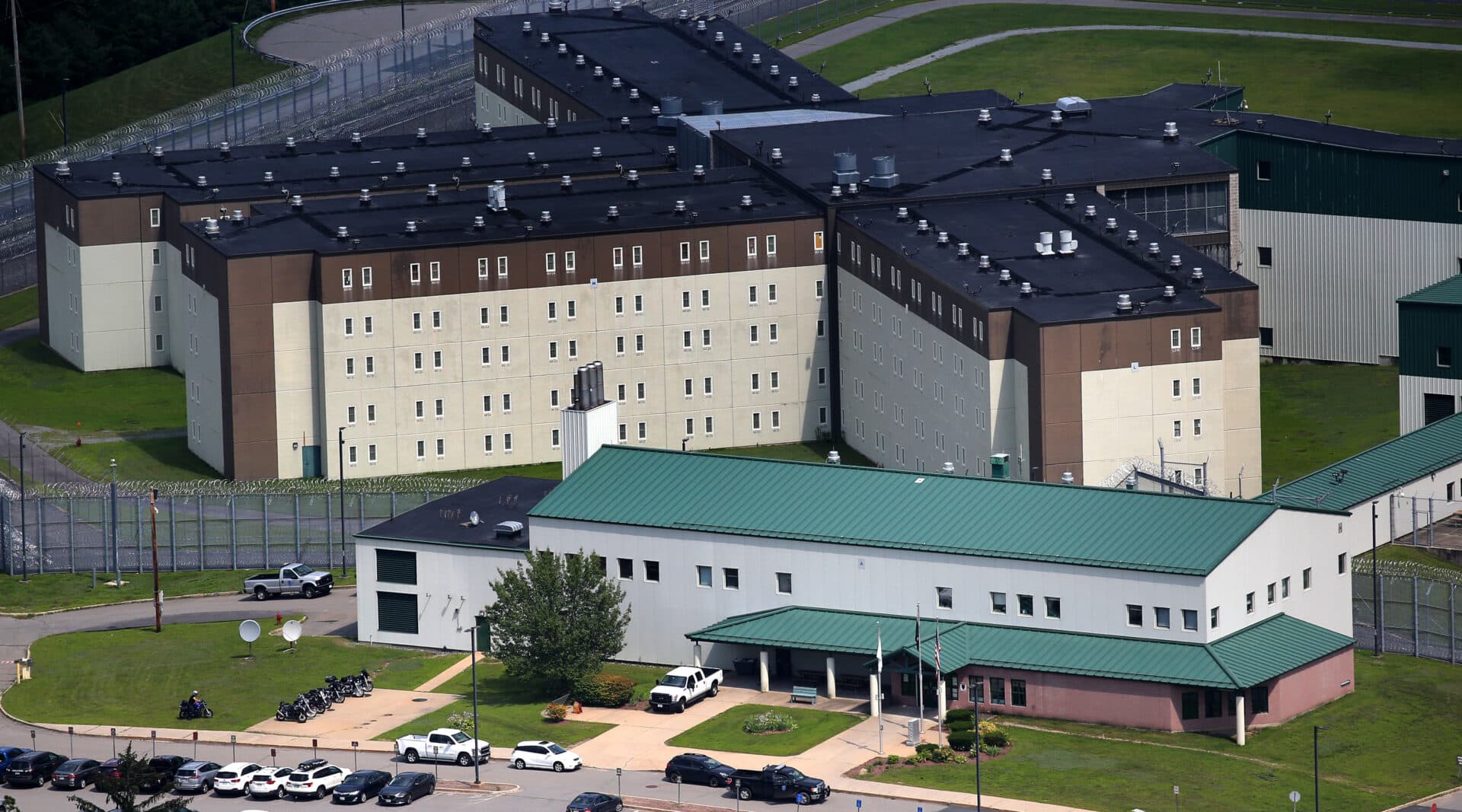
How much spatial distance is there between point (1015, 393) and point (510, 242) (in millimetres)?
31521

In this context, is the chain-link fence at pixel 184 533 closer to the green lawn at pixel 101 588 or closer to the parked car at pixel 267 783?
the green lawn at pixel 101 588

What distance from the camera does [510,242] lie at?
175000mm

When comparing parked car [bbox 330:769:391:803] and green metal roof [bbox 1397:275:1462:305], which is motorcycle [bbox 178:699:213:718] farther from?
green metal roof [bbox 1397:275:1462:305]

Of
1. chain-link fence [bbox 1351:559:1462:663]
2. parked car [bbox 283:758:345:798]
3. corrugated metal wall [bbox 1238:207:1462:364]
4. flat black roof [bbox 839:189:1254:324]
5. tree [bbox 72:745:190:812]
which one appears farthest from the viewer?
corrugated metal wall [bbox 1238:207:1462:364]

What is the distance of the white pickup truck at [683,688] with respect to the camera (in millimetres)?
134625

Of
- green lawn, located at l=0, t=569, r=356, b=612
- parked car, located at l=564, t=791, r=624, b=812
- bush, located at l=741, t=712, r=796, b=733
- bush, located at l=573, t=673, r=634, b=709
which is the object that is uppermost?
green lawn, located at l=0, t=569, r=356, b=612

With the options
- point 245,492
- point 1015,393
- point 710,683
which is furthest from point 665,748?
point 245,492

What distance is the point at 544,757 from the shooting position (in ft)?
417

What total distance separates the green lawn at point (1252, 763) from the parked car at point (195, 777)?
25892 millimetres

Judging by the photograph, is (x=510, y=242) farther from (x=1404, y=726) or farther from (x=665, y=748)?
(x=1404, y=726)

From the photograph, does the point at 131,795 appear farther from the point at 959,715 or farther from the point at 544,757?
the point at 959,715

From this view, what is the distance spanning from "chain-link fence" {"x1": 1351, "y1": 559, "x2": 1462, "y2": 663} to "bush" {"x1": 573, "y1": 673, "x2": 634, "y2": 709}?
3144 centimetres

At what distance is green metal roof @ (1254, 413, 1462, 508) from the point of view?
491 ft

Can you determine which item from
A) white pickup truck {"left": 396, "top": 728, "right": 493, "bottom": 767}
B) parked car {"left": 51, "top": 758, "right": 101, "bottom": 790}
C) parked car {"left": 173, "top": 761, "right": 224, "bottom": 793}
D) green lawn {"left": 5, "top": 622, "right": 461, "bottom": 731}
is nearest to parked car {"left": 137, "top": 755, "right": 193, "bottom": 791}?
parked car {"left": 173, "top": 761, "right": 224, "bottom": 793}
